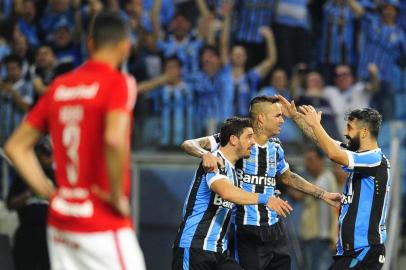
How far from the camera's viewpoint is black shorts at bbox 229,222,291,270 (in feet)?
29.7

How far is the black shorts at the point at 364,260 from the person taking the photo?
8.48 m

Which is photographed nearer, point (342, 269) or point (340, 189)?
point (342, 269)

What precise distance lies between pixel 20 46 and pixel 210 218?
23.6 ft

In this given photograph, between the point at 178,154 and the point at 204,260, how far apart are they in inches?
244

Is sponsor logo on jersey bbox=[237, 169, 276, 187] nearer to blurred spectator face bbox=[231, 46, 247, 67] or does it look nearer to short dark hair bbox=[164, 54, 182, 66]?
short dark hair bbox=[164, 54, 182, 66]

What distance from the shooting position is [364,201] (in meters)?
8.48

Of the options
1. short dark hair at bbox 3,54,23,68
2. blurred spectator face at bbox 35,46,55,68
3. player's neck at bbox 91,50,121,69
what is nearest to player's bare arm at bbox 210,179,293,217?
player's neck at bbox 91,50,121,69

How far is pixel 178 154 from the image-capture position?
14633 millimetres

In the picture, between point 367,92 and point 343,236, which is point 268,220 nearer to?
point 343,236

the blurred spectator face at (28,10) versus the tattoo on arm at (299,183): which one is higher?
the blurred spectator face at (28,10)

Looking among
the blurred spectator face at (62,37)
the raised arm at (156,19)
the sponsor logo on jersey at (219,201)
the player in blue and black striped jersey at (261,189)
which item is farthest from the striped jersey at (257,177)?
the blurred spectator face at (62,37)

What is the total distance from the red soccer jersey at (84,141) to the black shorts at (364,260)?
322cm

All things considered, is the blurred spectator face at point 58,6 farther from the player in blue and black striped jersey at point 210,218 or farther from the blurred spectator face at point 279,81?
the player in blue and black striped jersey at point 210,218

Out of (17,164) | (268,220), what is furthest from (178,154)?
(17,164)
